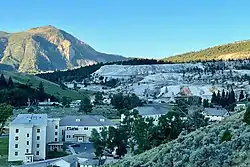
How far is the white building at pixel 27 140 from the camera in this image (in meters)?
51.8

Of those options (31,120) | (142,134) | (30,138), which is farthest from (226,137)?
(31,120)

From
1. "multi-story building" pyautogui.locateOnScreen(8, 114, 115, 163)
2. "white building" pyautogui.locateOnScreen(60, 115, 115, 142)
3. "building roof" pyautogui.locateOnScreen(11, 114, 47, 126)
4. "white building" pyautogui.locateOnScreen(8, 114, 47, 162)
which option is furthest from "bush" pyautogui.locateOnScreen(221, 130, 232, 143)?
"white building" pyautogui.locateOnScreen(60, 115, 115, 142)

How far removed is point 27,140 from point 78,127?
16.9 meters

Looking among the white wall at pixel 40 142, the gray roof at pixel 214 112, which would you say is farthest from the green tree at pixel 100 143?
the gray roof at pixel 214 112

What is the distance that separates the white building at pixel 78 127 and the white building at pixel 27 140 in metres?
13.7

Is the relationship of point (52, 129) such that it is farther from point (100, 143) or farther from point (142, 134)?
point (142, 134)

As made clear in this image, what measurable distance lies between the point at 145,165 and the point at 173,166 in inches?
109

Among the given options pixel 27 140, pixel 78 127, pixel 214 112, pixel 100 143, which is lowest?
pixel 78 127

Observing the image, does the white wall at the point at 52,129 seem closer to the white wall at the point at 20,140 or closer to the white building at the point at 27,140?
the white building at the point at 27,140

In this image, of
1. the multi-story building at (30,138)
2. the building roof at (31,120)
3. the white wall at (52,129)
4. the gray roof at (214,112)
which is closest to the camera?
the multi-story building at (30,138)

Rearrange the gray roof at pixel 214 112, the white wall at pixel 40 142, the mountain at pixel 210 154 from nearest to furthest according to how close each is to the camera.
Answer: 1. the mountain at pixel 210 154
2. the white wall at pixel 40 142
3. the gray roof at pixel 214 112

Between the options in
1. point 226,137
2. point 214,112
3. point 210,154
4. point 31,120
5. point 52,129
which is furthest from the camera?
point 214,112

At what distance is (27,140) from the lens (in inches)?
2087

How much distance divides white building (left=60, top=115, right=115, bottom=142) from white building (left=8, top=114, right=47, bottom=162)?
539 inches
